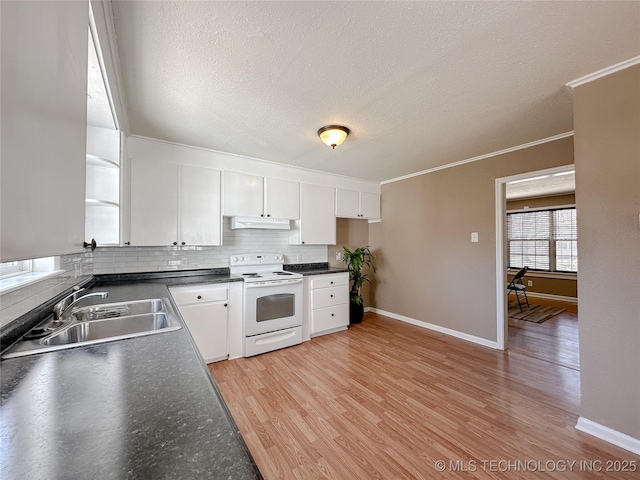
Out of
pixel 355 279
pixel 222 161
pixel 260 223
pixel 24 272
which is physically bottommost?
pixel 355 279

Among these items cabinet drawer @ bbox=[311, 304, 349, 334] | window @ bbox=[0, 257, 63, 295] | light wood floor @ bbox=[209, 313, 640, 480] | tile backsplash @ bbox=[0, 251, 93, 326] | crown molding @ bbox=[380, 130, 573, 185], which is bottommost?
light wood floor @ bbox=[209, 313, 640, 480]

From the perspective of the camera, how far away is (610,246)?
1606mm

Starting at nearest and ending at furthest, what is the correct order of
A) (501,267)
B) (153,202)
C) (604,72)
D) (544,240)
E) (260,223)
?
(604,72) → (153,202) → (501,267) → (260,223) → (544,240)

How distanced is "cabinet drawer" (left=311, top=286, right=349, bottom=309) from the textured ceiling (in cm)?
201

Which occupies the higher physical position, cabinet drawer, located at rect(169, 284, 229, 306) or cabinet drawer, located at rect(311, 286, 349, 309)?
cabinet drawer, located at rect(169, 284, 229, 306)

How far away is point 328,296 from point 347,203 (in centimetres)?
148

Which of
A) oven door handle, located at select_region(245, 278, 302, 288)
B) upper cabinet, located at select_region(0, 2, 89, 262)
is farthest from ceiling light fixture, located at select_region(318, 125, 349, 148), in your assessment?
upper cabinet, located at select_region(0, 2, 89, 262)

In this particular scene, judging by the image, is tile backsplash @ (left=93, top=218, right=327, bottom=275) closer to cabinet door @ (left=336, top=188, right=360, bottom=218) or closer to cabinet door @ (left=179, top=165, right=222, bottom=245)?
cabinet door @ (left=179, top=165, right=222, bottom=245)

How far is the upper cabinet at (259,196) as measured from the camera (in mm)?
3045

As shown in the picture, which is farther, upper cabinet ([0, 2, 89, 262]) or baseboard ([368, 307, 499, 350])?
baseboard ([368, 307, 499, 350])

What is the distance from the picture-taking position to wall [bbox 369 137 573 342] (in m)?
3.07

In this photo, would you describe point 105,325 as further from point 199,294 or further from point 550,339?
point 550,339

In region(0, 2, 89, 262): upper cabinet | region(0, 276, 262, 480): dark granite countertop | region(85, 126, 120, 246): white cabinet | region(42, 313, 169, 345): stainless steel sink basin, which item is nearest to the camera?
region(0, 2, 89, 262): upper cabinet

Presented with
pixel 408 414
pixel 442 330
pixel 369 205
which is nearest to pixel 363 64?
pixel 408 414
